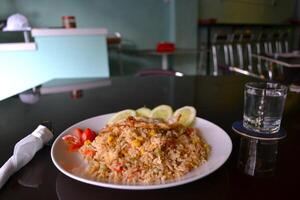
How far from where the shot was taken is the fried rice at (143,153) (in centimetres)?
51

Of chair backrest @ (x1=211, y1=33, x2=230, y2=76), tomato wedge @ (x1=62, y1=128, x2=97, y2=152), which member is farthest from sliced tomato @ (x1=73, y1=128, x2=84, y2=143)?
chair backrest @ (x1=211, y1=33, x2=230, y2=76)

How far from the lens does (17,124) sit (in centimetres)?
87

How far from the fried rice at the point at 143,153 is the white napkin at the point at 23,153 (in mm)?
125

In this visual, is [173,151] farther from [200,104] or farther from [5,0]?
[5,0]

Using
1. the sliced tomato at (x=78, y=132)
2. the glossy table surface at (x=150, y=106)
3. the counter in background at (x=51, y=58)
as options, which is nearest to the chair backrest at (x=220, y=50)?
the counter in background at (x=51, y=58)

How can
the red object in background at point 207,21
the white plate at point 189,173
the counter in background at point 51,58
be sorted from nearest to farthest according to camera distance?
the white plate at point 189,173
the counter in background at point 51,58
the red object in background at point 207,21

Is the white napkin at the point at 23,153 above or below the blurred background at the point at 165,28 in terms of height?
below

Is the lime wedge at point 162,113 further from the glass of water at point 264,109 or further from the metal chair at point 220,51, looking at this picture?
the metal chair at point 220,51

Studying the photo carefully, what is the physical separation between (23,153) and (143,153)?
1.01ft

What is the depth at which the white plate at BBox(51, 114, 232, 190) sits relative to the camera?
47 centimetres

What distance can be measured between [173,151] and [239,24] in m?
6.01

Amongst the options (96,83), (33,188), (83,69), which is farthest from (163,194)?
(83,69)

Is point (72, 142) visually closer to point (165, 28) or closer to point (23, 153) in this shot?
point (23, 153)

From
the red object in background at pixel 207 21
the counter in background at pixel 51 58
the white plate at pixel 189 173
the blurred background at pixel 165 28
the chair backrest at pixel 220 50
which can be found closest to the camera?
the white plate at pixel 189 173
